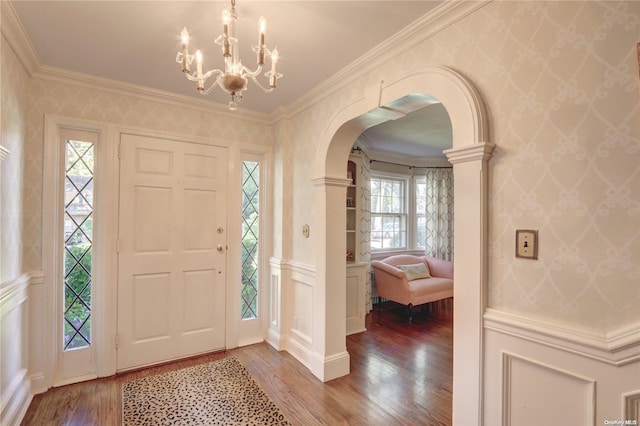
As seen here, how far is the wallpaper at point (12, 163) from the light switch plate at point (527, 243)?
3004mm

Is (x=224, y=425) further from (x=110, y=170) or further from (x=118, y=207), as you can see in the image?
(x=110, y=170)

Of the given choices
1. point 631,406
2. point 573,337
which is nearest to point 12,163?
point 573,337

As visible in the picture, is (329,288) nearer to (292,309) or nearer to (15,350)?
(292,309)

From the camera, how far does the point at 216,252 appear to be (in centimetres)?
333

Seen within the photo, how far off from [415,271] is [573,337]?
3.66m

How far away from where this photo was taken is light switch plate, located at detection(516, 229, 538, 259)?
57.4 inches

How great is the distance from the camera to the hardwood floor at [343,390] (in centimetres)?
223

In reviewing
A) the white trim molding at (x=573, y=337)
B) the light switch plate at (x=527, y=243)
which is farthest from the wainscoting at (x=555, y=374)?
the light switch plate at (x=527, y=243)

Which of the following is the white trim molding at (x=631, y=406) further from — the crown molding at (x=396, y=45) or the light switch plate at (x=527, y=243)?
the crown molding at (x=396, y=45)

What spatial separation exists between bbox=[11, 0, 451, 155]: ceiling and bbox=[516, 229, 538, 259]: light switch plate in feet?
4.48

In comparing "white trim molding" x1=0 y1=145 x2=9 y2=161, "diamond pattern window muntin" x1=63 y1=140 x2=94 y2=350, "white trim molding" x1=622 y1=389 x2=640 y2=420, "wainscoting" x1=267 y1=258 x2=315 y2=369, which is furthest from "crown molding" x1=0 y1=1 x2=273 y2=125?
"white trim molding" x1=622 y1=389 x2=640 y2=420

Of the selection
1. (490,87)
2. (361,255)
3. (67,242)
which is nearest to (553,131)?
(490,87)

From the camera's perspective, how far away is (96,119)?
278 cm

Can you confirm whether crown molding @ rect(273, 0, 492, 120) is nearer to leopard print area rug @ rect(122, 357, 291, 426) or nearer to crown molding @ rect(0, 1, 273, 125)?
crown molding @ rect(0, 1, 273, 125)
